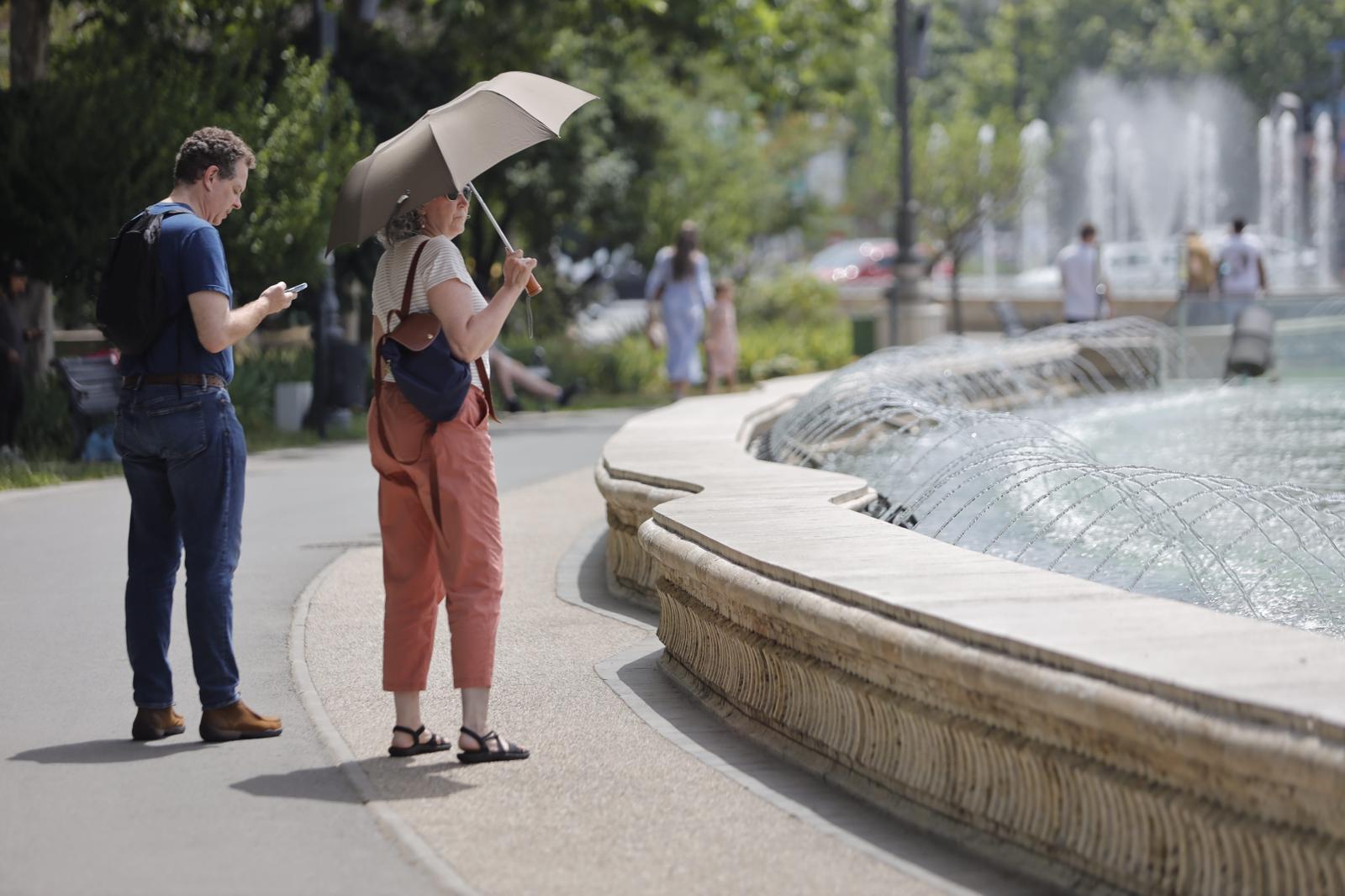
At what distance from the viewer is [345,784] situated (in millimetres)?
5566

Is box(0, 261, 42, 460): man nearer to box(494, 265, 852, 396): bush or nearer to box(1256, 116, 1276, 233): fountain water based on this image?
box(494, 265, 852, 396): bush

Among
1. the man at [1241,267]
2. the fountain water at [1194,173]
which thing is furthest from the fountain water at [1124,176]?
the man at [1241,267]

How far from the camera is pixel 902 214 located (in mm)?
24781

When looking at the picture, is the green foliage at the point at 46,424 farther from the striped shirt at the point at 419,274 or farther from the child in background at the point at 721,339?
the striped shirt at the point at 419,274

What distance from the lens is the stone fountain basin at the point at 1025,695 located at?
3.89 metres

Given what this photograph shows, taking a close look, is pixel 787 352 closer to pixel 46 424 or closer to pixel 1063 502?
pixel 46 424

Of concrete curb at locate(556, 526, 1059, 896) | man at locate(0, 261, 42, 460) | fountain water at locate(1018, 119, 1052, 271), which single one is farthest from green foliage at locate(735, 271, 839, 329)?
concrete curb at locate(556, 526, 1059, 896)

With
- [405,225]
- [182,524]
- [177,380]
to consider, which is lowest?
[182,524]

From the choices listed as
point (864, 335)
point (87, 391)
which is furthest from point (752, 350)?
point (87, 391)

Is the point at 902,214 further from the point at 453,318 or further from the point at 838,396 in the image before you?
the point at 453,318

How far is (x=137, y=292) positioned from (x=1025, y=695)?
3123 mm

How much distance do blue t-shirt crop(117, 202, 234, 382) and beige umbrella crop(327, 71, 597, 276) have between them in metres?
0.38

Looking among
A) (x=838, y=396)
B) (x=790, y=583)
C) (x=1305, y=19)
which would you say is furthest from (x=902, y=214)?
(x=1305, y=19)

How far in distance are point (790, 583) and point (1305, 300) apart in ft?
51.4
